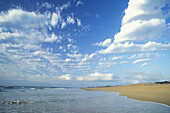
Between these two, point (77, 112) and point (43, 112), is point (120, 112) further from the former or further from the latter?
point (43, 112)

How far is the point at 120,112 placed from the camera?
12.9 m

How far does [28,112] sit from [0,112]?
10.5 ft

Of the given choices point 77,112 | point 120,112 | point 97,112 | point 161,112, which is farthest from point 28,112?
point 161,112

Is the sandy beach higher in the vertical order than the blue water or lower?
higher

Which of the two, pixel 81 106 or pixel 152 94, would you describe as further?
pixel 152 94

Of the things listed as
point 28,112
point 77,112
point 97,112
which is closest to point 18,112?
point 28,112

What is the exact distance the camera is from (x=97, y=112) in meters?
12.8

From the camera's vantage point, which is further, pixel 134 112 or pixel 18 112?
pixel 18 112

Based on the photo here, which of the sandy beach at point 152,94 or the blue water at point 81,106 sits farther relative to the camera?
the sandy beach at point 152,94

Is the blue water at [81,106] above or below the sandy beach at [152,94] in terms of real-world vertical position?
below

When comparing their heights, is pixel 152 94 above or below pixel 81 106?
above

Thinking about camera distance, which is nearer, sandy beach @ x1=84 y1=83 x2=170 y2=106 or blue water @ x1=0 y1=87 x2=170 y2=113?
blue water @ x1=0 y1=87 x2=170 y2=113

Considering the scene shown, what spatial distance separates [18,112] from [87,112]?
25.8ft

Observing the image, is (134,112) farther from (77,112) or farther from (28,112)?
(28,112)
